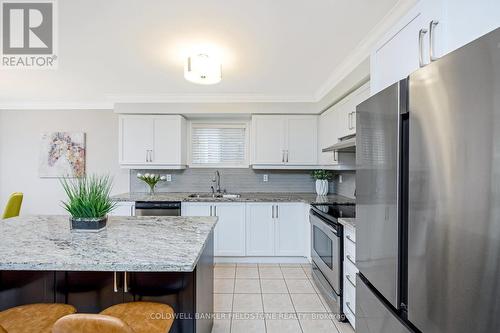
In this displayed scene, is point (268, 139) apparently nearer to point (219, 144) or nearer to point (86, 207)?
point (219, 144)

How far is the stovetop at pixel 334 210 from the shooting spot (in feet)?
7.92

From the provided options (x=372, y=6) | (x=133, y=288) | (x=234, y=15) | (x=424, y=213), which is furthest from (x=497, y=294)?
(x=234, y=15)

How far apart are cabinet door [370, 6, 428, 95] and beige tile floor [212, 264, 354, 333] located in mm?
1957

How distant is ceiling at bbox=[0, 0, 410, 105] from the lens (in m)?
1.77

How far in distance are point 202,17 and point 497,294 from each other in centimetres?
209

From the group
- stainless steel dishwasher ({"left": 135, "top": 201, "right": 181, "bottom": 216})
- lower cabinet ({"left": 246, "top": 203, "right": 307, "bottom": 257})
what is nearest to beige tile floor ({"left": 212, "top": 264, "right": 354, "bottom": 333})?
lower cabinet ({"left": 246, "top": 203, "right": 307, "bottom": 257})

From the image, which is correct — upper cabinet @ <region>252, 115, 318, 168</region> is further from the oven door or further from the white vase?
the oven door

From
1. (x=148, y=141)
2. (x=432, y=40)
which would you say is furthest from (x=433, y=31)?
(x=148, y=141)

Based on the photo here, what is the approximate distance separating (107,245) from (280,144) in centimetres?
290

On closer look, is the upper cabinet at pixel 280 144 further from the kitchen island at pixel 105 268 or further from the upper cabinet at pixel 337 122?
the kitchen island at pixel 105 268

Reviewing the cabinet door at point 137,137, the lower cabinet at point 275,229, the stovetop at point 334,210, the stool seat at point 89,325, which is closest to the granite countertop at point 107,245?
the stool seat at point 89,325

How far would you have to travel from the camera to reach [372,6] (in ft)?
5.65

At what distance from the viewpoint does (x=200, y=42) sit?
7.22 ft

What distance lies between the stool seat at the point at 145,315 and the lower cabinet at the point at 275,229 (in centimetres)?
230
